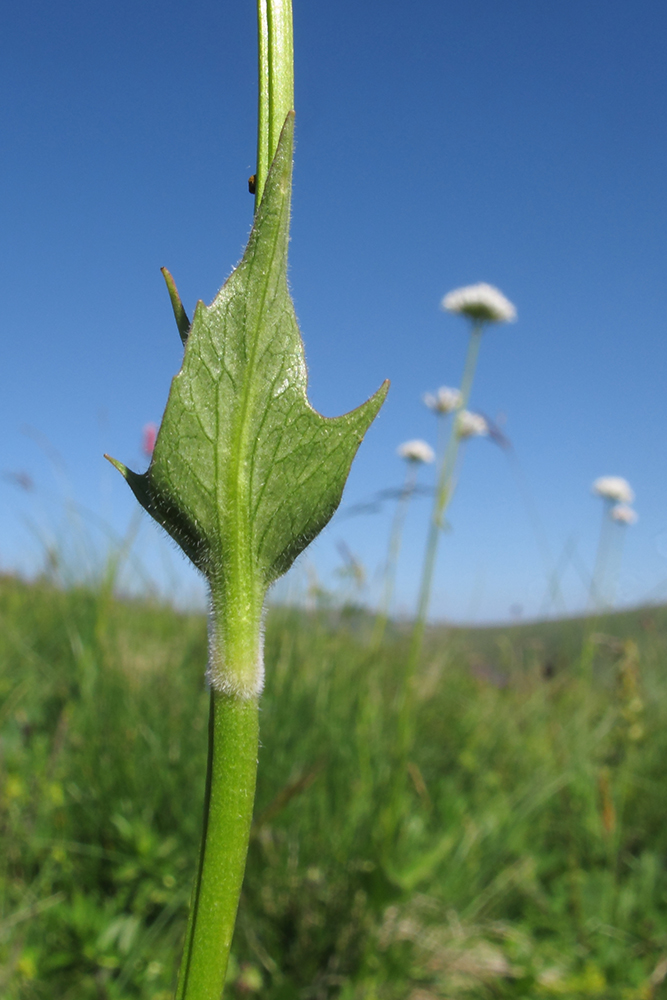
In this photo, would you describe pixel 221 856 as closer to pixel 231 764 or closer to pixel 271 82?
pixel 231 764

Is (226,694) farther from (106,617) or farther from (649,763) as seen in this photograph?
(649,763)

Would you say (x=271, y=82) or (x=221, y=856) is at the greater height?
(x=271, y=82)

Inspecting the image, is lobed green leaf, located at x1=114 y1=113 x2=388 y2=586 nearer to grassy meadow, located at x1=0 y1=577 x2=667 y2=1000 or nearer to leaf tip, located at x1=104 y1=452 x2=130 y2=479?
leaf tip, located at x1=104 y1=452 x2=130 y2=479

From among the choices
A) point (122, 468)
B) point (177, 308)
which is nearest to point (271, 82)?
point (177, 308)

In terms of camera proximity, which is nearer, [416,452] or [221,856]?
[221,856]

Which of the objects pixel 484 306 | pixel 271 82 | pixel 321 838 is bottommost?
pixel 321 838

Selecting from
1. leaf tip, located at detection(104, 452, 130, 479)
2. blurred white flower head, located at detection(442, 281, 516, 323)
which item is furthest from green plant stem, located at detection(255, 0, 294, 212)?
blurred white flower head, located at detection(442, 281, 516, 323)

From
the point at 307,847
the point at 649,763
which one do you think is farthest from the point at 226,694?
the point at 649,763
